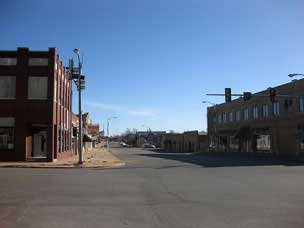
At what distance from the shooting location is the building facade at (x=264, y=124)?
60.2 m

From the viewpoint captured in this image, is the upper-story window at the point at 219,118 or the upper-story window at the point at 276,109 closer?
the upper-story window at the point at 276,109

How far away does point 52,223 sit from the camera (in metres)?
10.9

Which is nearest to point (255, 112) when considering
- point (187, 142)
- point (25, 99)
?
point (25, 99)

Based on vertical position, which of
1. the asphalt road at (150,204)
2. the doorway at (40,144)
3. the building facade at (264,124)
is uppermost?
the building facade at (264,124)

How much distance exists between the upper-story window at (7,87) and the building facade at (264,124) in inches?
906

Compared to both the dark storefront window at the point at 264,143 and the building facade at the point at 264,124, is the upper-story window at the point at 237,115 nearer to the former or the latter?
the building facade at the point at 264,124

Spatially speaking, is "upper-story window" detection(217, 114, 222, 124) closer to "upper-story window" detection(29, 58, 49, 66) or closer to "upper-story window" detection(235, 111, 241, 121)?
"upper-story window" detection(235, 111, 241, 121)

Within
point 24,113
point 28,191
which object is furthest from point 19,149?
point 28,191

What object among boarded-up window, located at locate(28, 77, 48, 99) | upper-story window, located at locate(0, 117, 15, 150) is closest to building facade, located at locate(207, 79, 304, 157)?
boarded-up window, located at locate(28, 77, 48, 99)

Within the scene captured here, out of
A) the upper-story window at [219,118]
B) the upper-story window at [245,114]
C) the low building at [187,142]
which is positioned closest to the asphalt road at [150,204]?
the upper-story window at [245,114]

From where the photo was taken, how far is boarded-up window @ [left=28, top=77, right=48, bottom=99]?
132ft

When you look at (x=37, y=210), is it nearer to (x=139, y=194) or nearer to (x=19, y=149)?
(x=139, y=194)

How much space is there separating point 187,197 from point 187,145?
106433mm

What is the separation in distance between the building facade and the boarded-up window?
808 inches
